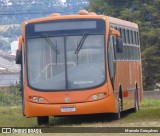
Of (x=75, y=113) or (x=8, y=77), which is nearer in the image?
(x=75, y=113)

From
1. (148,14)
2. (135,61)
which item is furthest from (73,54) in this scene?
(148,14)

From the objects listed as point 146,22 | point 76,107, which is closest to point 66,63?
point 76,107

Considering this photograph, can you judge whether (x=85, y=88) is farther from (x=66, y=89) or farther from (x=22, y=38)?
(x=22, y=38)

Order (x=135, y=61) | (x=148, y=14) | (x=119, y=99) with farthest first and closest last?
(x=148, y=14) → (x=135, y=61) → (x=119, y=99)

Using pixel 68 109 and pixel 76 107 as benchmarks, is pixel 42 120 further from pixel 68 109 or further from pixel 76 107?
pixel 76 107

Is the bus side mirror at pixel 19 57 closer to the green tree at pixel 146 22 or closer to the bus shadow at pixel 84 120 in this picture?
the bus shadow at pixel 84 120

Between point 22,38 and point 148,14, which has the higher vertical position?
point 22,38

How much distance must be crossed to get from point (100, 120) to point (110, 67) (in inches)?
93.4

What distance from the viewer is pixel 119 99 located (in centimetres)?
2320

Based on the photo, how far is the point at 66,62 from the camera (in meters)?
21.5

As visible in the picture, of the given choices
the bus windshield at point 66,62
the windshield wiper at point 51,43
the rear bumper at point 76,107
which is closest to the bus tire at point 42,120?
the rear bumper at point 76,107

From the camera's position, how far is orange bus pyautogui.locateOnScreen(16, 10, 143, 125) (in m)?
21.2

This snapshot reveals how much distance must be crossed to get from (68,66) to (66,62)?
0.13 metres

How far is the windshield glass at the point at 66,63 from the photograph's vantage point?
841 inches
